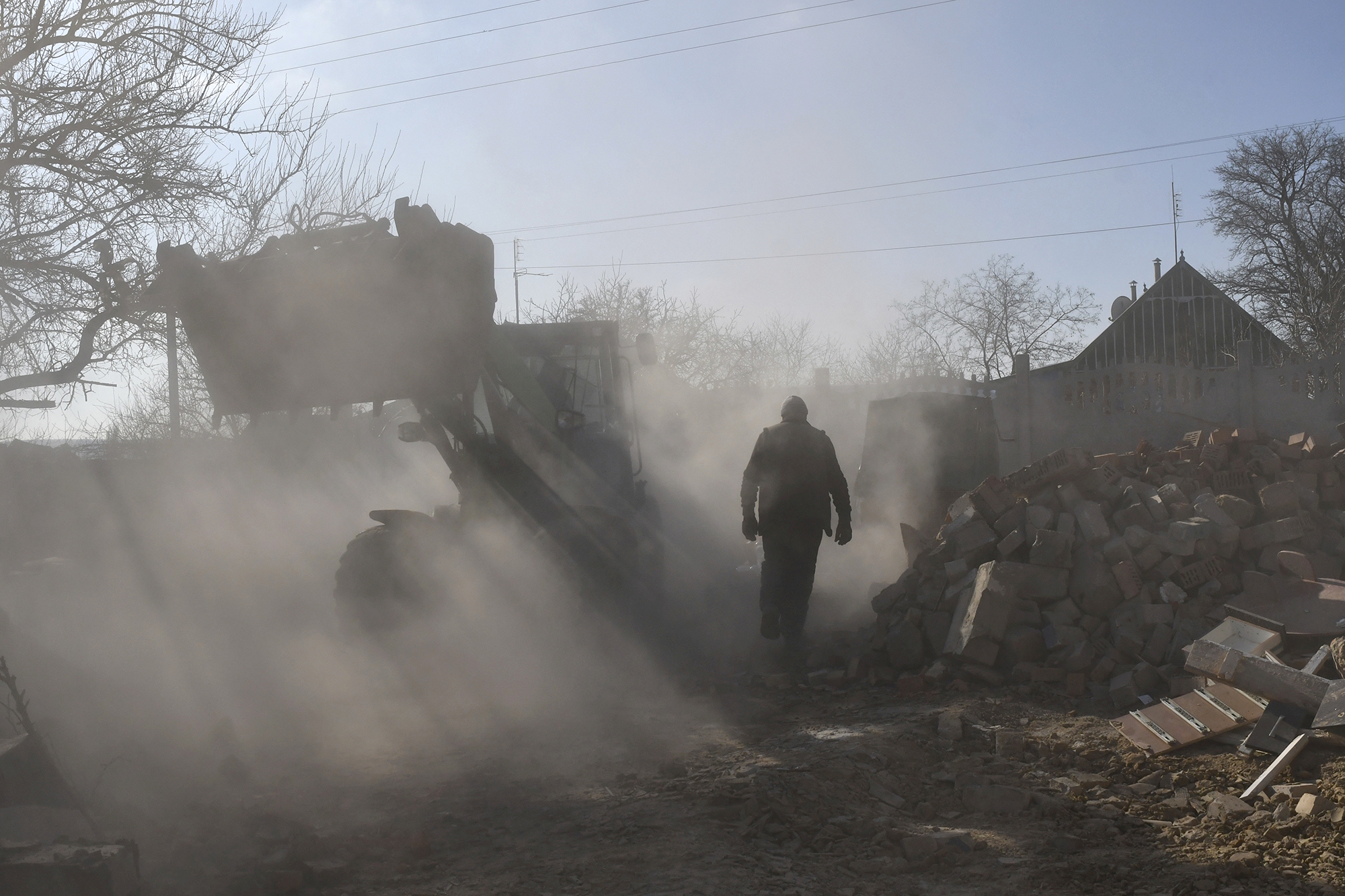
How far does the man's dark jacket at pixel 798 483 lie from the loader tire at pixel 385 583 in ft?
8.42

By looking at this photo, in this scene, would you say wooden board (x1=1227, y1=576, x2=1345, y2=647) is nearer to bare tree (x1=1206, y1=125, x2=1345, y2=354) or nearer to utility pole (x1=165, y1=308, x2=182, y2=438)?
utility pole (x1=165, y1=308, x2=182, y2=438)

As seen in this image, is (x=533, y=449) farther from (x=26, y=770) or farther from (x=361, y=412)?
(x=361, y=412)

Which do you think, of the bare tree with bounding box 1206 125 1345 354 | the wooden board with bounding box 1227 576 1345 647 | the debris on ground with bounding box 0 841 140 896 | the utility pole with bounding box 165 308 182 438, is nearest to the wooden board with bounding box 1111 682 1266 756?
the wooden board with bounding box 1227 576 1345 647

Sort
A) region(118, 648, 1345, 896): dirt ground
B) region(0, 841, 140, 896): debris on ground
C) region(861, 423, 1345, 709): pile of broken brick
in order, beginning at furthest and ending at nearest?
region(861, 423, 1345, 709): pile of broken brick → region(118, 648, 1345, 896): dirt ground → region(0, 841, 140, 896): debris on ground

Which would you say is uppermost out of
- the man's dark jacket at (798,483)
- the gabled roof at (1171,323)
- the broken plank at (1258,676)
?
the gabled roof at (1171,323)

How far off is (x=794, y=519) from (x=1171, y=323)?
35081 mm

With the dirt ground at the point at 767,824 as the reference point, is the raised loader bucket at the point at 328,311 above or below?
above

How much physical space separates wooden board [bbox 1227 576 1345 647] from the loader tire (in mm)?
5229

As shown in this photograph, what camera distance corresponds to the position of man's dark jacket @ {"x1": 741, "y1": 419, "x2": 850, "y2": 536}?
24.2ft

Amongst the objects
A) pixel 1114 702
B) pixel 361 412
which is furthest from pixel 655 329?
pixel 1114 702

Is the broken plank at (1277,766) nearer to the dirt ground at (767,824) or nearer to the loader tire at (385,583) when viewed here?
the dirt ground at (767,824)

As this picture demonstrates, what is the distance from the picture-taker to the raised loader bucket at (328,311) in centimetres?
584

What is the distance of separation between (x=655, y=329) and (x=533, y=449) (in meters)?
24.6

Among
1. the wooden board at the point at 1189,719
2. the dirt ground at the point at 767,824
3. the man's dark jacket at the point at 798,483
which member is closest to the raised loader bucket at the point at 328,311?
the dirt ground at the point at 767,824
